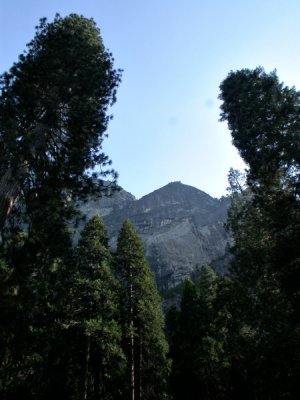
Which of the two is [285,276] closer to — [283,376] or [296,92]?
[283,376]

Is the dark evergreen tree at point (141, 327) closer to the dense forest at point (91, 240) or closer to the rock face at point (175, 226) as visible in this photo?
the dense forest at point (91, 240)

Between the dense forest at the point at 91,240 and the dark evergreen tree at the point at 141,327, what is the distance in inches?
4.0

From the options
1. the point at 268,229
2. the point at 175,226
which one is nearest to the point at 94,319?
the point at 268,229

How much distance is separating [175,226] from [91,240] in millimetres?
101296

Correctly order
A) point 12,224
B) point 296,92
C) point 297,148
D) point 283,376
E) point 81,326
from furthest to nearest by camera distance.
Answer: point 81,326 → point 296,92 → point 297,148 → point 283,376 → point 12,224

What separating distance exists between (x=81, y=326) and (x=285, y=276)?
36.7ft

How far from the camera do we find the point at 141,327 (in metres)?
24.6

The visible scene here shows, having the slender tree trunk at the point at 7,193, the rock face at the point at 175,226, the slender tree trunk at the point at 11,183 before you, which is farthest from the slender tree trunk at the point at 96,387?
the rock face at the point at 175,226

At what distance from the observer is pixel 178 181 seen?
154 metres

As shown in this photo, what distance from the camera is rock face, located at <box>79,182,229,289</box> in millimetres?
111125

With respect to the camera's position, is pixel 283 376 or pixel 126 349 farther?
pixel 126 349

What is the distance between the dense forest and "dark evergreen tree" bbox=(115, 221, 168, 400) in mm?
101

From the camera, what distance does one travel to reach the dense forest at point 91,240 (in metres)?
11.1

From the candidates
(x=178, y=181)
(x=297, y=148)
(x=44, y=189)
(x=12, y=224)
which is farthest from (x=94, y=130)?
(x=178, y=181)
